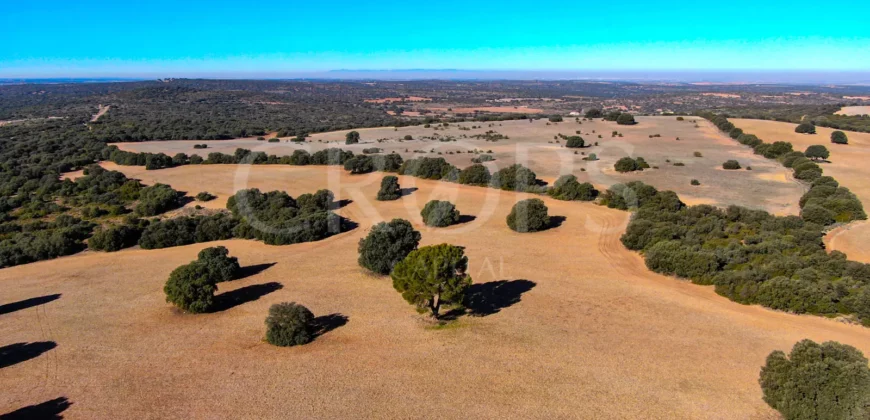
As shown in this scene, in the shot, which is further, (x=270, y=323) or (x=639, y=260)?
(x=639, y=260)

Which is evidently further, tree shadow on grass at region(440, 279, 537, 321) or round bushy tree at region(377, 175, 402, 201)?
round bushy tree at region(377, 175, 402, 201)

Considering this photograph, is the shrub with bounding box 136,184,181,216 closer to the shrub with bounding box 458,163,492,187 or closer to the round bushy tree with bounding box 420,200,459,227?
the round bushy tree with bounding box 420,200,459,227

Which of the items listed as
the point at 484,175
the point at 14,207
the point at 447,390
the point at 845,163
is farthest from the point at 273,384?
the point at 845,163

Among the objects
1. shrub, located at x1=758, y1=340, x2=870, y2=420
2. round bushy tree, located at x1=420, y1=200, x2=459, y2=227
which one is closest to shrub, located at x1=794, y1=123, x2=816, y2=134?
round bushy tree, located at x1=420, y1=200, x2=459, y2=227

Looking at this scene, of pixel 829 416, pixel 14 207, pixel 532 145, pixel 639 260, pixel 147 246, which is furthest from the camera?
pixel 532 145

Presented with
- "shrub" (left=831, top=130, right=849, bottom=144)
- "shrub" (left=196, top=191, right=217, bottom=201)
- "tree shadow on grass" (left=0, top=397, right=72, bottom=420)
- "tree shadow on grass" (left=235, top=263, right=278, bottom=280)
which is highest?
"shrub" (left=831, top=130, right=849, bottom=144)

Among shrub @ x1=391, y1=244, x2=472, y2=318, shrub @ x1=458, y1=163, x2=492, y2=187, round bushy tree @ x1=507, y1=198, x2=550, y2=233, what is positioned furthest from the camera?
shrub @ x1=458, y1=163, x2=492, y2=187

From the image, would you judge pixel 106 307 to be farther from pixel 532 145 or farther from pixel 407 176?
pixel 532 145

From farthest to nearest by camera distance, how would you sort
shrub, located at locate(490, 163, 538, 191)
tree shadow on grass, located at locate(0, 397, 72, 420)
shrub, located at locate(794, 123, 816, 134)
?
1. shrub, located at locate(794, 123, 816, 134)
2. shrub, located at locate(490, 163, 538, 191)
3. tree shadow on grass, located at locate(0, 397, 72, 420)
